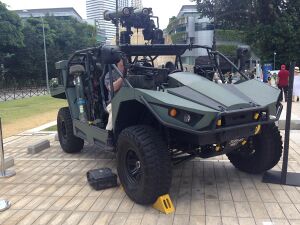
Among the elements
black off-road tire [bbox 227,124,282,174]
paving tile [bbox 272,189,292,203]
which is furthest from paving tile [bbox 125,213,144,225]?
black off-road tire [bbox 227,124,282,174]

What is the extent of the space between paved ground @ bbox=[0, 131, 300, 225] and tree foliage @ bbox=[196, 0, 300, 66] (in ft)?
99.3

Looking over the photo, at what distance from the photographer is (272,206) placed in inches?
180

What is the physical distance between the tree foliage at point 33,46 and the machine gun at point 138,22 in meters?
40.0

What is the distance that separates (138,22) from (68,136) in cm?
248

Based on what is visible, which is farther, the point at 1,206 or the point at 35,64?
the point at 35,64

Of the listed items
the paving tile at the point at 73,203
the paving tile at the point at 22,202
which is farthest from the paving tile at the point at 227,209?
the paving tile at the point at 22,202

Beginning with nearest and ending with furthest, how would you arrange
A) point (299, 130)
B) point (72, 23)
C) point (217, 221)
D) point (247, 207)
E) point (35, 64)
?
point (217, 221)
point (247, 207)
point (299, 130)
point (35, 64)
point (72, 23)

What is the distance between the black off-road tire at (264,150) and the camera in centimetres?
540

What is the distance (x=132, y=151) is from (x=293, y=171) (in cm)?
260

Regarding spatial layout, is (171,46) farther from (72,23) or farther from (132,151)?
(72,23)

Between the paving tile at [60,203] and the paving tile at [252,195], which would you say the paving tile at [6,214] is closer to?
the paving tile at [60,203]

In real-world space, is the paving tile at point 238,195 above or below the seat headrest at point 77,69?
below

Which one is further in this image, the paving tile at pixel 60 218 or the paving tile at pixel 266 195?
the paving tile at pixel 266 195

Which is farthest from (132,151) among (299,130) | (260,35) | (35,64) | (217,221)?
(35,64)
